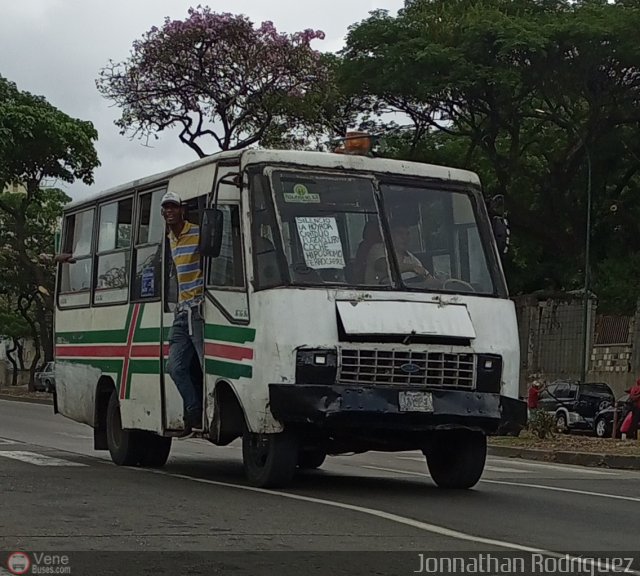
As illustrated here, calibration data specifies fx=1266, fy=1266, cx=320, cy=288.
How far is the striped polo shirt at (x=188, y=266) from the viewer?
11.6 m

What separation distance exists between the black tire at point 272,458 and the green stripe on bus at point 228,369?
1.73 feet

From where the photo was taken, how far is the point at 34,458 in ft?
45.3

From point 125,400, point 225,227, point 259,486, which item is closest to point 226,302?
point 225,227

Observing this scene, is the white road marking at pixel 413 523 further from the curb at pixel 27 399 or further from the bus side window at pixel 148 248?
the curb at pixel 27 399

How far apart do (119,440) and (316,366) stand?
4.15m

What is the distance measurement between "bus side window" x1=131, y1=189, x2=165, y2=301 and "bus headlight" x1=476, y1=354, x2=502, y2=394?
3456 mm

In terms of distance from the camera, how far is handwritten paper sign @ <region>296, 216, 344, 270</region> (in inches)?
420

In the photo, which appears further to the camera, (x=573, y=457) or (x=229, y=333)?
(x=573, y=457)

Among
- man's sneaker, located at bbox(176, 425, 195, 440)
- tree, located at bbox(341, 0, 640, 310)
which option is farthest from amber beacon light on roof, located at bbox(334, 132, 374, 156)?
tree, located at bbox(341, 0, 640, 310)

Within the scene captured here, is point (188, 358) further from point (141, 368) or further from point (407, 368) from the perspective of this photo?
point (407, 368)

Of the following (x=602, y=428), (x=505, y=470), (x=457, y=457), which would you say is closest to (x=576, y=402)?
(x=602, y=428)
